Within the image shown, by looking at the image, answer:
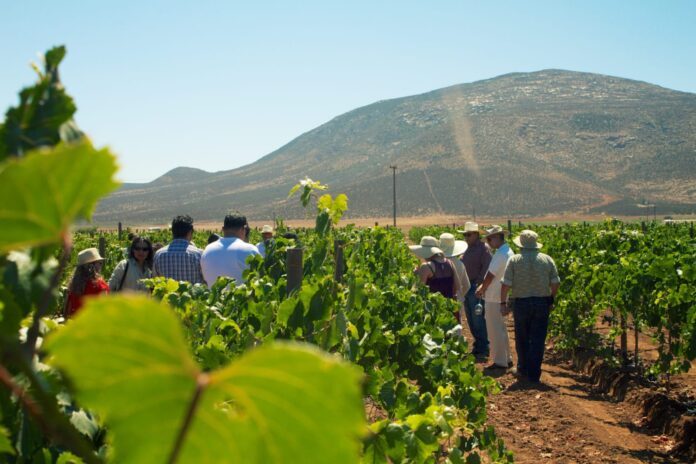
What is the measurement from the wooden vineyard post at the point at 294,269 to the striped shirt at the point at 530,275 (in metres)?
4.47

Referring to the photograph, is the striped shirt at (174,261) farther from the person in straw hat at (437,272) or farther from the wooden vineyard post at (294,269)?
the person in straw hat at (437,272)

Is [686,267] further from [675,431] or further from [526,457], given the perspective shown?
[526,457]

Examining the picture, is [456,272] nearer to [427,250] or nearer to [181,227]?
[427,250]

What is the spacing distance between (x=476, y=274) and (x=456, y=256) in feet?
2.75

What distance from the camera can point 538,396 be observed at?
306 inches

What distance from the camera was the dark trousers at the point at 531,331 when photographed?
26.2 feet

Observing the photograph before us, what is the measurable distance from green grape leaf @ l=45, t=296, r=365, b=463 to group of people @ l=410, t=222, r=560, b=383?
7251 millimetres

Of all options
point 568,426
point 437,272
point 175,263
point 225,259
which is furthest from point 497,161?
point 225,259

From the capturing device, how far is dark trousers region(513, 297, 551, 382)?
7.98 metres

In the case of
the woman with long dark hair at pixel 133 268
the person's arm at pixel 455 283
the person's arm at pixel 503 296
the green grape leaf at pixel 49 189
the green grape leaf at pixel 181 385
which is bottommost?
the person's arm at pixel 503 296

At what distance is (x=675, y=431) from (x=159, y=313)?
6.94 metres

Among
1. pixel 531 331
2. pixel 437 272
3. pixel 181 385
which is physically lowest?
pixel 531 331

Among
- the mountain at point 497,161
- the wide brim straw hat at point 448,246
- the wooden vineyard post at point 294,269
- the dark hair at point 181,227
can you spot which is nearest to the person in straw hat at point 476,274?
the wide brim straw hat at point 448,246

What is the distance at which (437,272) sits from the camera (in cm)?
770
